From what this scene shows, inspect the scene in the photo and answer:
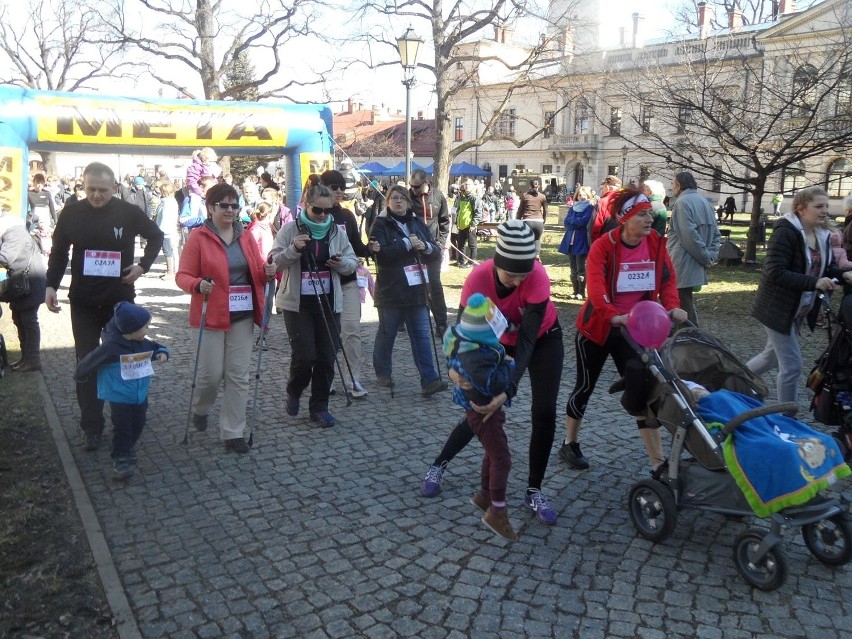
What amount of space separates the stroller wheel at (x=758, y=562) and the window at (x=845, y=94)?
12381 mm

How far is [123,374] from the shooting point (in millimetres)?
4867

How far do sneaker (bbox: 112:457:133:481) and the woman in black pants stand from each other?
208cm

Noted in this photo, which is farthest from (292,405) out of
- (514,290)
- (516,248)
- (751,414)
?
(751,414)

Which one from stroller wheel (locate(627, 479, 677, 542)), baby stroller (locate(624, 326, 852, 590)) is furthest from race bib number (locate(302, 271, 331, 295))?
stroller wheel (locate(627, 479, 677, 542))

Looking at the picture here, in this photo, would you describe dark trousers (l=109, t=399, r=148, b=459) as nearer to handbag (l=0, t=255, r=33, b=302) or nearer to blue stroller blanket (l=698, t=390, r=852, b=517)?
handbag (l=0, t=255, r=33, b=302)

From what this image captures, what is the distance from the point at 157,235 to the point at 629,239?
3.49 metres

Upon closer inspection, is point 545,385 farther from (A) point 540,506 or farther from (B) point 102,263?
(B) point 102,263

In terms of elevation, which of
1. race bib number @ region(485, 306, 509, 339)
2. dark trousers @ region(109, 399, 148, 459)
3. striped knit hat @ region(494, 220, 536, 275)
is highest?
striped knit hat @ region(494, 220, 536, 275)

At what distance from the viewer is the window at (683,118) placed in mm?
15344

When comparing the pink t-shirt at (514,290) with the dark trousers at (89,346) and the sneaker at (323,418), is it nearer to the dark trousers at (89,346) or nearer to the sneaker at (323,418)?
the sneaker at (323,418)

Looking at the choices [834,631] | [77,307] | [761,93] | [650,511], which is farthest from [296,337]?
[761,93]

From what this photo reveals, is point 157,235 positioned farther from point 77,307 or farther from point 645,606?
point 645,606

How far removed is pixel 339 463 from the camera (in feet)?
17.4

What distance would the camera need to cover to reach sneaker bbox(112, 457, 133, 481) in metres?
4.88
